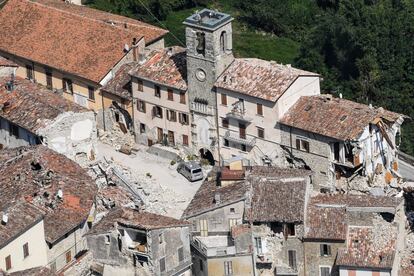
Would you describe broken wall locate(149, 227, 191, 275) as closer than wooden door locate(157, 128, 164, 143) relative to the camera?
Yes

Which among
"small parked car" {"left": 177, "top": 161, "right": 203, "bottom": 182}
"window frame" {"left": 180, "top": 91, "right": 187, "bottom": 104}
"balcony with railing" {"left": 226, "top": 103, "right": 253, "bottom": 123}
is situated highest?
"window frame" {"left": 180, "top": 91, "right": 187, "bottom": 104}

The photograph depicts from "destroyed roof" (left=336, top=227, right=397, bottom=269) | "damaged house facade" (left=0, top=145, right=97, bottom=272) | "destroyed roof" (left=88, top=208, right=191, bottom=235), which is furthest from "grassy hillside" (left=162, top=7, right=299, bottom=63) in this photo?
"destroyed roof" (left=88, top=208, right=191, bottom=235)

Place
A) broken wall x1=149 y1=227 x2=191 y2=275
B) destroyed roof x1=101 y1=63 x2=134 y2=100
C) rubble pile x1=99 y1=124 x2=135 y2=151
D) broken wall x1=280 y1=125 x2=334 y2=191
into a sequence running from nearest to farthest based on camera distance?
broken wall x1=149 y1=227 x2=191 y2=275, broken wall x1=280 y1=125 x2=334 y2=191, destroyed roof x1=101 y1=63 x2=134 y2=100, rubble pile x1=99 y1=124 x2=135 y2=151

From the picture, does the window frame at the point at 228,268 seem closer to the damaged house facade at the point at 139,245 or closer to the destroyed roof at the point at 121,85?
the damaged house facade at the point at 139,245

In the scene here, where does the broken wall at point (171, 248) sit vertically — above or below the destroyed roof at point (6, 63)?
below

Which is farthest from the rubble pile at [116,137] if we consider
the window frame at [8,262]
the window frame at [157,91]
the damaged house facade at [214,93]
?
the window frame at [8,262]

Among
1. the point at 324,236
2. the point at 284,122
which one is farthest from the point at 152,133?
the point at 324,236

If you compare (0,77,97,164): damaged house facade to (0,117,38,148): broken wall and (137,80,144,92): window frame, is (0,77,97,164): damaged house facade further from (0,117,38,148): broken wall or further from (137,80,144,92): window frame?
(137,80,144,92): window frame
